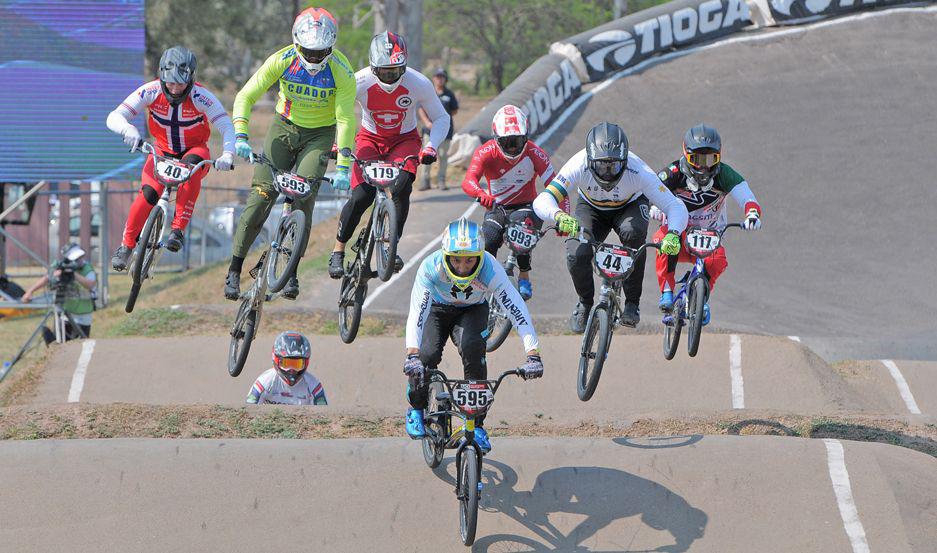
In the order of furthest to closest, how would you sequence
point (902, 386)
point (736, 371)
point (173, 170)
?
point (902, 386) < point (736, 371) < point (173, 170)

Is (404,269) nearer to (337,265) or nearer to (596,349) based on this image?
(337,265)

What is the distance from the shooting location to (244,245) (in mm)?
12586

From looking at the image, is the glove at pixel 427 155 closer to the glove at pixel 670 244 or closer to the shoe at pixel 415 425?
the glove at pixel 670 244

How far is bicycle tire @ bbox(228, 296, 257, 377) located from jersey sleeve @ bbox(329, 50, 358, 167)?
203cm

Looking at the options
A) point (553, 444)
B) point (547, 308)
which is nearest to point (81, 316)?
point (547, 308)

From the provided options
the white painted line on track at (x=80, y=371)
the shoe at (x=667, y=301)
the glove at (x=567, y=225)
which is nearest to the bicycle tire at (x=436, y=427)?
the glove at (x=567, y=225)

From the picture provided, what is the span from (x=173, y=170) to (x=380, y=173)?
211 cm

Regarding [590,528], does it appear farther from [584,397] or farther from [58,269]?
[58,269]

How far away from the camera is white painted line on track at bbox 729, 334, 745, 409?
1637 cm

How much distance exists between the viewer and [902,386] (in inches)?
A: 705

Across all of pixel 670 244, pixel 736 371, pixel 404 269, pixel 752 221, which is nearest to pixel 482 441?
pixel 670 244

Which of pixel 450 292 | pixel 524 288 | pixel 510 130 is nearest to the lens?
pixel 450 292

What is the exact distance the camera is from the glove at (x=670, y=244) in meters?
11.4

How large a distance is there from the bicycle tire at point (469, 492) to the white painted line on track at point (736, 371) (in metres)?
7.04
